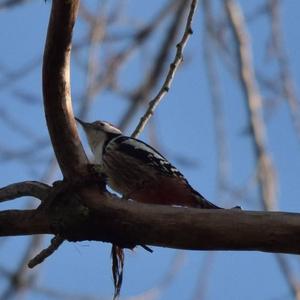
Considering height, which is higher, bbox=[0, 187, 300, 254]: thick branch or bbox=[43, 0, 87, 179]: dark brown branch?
bbox=[43, 0, 87, 179]: dark brown branch

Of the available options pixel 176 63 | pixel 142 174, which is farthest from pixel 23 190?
pixel 142 174

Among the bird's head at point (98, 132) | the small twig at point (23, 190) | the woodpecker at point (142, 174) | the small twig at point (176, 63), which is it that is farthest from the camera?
the bird's head at point (98, 132)

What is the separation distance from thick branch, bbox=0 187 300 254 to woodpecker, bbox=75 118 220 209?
2.47 ft

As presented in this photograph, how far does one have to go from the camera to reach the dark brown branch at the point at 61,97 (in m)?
2.93

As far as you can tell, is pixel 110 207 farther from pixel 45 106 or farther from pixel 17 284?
pixel 17 284

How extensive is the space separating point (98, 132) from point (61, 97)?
2.41 m

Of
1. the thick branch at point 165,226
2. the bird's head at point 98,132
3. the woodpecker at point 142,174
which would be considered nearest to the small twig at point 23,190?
the thick branch at point 165,226

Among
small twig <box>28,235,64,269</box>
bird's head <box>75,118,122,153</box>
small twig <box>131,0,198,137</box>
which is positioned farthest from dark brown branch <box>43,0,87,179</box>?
bird's head <box>75,118,122,153</box>

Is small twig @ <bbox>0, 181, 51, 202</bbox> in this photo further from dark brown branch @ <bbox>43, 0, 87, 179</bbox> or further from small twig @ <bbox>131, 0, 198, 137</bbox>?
small twig @ <bbox>131, 0, 198, 137</bbox>

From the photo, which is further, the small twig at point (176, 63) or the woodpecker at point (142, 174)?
the woodpecker at point (142, 174)

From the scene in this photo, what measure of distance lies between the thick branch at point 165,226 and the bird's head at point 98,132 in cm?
219

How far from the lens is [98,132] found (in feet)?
17.8

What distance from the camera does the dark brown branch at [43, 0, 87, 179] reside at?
293cm

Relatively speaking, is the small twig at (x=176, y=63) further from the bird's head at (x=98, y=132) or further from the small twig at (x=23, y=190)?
the bird's head at (x=98, y=132)
